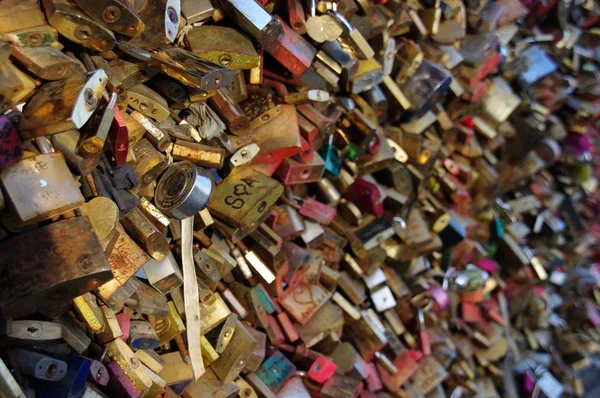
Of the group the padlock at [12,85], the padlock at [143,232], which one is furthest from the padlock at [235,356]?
the padlock at [12,85]

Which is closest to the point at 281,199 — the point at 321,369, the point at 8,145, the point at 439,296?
the point at 321,369

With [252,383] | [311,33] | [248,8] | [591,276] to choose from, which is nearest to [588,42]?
[591,276]

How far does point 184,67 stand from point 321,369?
102cm

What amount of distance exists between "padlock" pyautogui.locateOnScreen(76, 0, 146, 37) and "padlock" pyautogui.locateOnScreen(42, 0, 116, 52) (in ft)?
0.05

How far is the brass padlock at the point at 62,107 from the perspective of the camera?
3.30ft

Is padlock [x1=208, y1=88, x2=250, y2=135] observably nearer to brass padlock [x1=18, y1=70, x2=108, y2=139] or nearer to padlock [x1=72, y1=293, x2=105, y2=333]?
brass padlock [x1=18, y1=70, x2=108, y2=139]

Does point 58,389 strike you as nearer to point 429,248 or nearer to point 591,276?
point 429,248

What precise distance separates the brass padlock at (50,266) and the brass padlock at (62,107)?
0.18 metres

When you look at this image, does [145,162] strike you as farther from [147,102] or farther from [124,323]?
[124,323]

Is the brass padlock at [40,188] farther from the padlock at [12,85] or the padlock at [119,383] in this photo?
the padlock at [119,383]

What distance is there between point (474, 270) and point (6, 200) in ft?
6.81

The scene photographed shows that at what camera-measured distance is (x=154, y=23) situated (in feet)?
4.18

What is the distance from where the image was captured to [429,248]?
7.54ft

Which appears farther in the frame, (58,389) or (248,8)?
(248,8)
